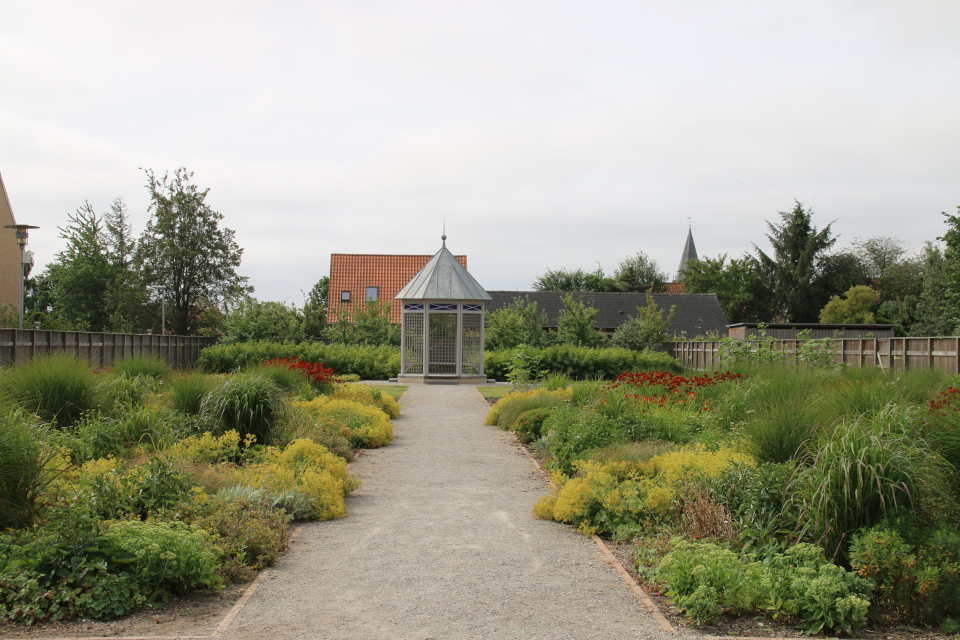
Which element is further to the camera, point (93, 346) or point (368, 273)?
point (368, 273)

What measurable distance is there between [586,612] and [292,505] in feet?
11.0

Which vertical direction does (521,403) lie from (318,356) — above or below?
below

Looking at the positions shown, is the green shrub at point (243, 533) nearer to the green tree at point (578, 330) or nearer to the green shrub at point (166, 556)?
the green shrub at point (166, 556)

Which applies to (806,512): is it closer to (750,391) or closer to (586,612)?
(586,612)

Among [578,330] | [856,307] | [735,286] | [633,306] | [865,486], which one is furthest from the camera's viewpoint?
[735,286]

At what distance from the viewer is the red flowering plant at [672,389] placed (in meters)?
10.3

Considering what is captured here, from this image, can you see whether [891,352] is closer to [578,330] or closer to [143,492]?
[578,330]

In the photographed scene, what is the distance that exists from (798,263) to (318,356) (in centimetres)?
4918

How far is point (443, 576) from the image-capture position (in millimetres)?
5469

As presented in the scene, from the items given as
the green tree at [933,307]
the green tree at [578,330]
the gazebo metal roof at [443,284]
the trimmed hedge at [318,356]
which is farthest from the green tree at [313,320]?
the green tree at [933,307]

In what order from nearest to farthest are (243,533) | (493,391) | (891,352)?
1. (243,533)
2. (891,352)
3. (493,391)

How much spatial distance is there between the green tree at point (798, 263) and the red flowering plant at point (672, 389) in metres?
56.0

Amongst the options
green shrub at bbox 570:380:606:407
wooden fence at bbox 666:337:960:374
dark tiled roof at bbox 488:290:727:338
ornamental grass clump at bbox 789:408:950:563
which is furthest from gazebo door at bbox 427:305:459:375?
dark tiled roof at bbox 488:290:727:338

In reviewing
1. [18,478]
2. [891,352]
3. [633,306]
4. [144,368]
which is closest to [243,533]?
[18,478]
